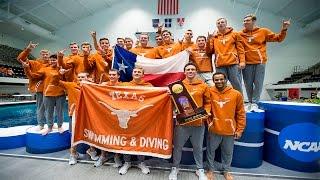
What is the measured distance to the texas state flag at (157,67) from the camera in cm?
438

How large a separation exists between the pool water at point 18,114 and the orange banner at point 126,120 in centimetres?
541

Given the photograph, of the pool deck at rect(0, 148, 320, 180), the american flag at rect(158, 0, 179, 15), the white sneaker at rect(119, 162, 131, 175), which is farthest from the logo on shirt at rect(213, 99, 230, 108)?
the american flag at rect(158, 0, 179, 15)

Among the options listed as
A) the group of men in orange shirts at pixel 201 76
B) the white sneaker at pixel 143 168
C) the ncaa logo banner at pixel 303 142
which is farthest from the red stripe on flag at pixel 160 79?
the ncaa logo banner at pixel 303 142

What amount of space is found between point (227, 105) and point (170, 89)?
787 millimetres

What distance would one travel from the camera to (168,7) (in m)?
18.8

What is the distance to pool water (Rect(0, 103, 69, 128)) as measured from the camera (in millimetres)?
8975

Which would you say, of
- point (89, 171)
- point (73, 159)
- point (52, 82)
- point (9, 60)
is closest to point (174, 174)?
point (89, 171)

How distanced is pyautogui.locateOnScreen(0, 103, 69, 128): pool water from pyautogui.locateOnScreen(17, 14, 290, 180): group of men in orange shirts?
457 cm

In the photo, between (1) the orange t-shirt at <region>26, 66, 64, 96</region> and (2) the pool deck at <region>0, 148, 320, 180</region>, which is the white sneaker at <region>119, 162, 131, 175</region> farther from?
(1) the orange t-shirt at <region>26, 66, 64, 96</region>

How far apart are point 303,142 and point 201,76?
199 cm

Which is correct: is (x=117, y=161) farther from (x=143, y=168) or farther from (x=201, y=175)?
(x=201, y=175)

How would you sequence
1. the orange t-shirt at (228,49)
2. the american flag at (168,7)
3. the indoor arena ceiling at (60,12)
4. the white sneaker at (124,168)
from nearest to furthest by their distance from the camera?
the white sneaker at (124,168) < the orange t-shirt at (228,49) < the indoor arena ceiling at (60,12) < the american flag at (168,7)

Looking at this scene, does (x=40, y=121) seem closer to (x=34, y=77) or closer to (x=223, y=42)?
(x=34, y=77)

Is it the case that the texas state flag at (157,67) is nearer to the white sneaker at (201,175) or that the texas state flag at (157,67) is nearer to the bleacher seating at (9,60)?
the white sneaker at (201,175)
